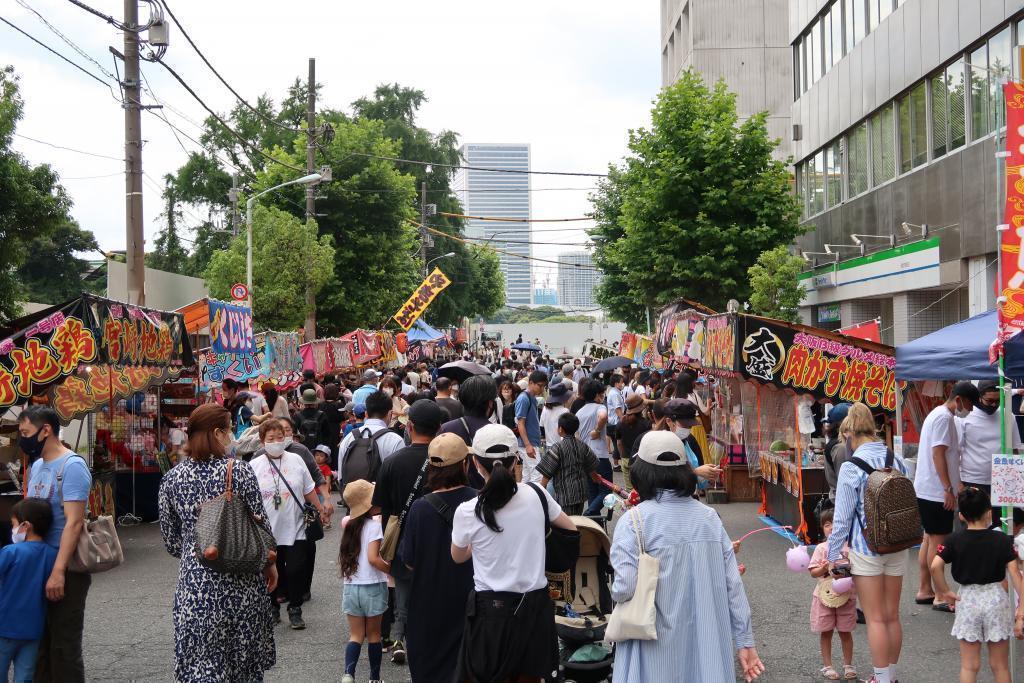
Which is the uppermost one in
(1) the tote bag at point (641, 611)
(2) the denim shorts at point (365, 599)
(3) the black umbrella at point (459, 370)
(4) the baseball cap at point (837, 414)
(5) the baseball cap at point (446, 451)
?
(3) the black umbrella at point (459, 370)

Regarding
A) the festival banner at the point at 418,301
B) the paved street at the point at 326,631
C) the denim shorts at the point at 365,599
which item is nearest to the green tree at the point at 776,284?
the festival banner at the point at 418,301

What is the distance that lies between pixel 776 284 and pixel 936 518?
16290 mm

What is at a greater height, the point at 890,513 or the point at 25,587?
the point at 890,513

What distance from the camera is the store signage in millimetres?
28578

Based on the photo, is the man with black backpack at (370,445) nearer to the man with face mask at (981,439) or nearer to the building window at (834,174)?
the man with face mask at (981,439)

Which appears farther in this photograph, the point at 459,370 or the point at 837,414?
the point at 459,370

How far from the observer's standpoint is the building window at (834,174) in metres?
27.6

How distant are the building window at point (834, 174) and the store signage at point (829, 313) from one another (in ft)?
9.14

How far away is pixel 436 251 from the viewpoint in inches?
2520

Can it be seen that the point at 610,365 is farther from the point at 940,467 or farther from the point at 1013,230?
the point at 1013,230

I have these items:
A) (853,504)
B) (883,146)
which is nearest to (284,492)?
(853,504)

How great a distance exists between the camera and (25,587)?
5.80 metres

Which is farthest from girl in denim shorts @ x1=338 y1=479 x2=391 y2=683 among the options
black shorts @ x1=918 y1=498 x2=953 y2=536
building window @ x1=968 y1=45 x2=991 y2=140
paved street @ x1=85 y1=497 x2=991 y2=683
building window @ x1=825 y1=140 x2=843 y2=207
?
building window @ x1=825 y1=140 x2=843 y2=207

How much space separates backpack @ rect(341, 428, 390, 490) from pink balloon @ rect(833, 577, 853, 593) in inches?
130
